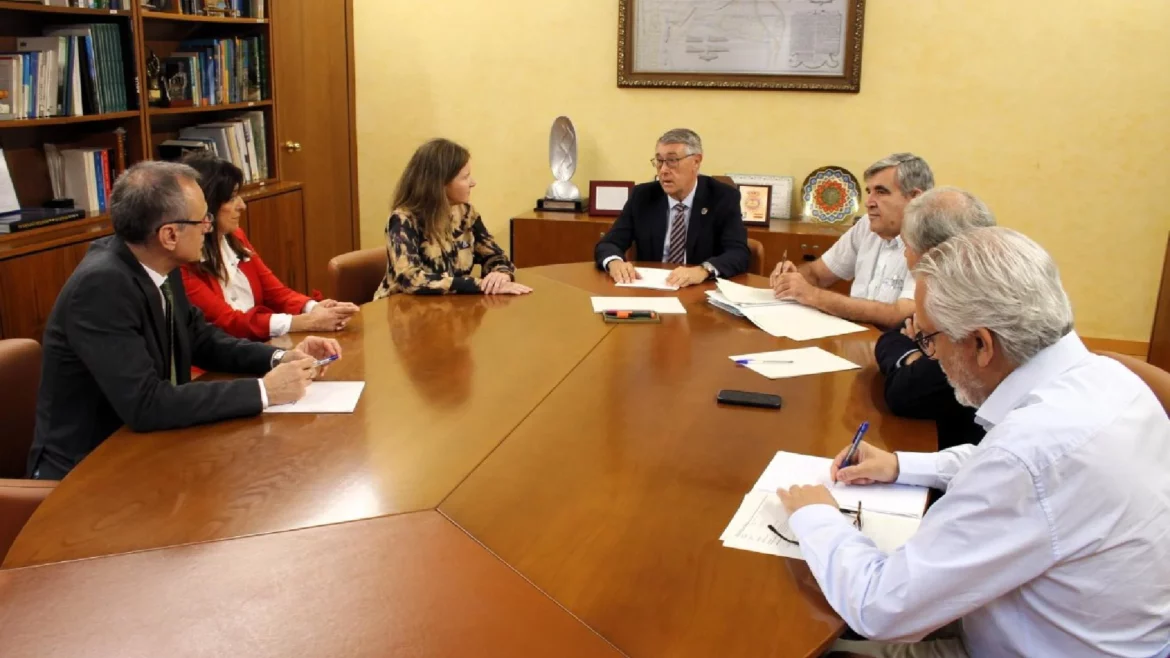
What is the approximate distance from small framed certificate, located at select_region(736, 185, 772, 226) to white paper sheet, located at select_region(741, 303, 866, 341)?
1892mm

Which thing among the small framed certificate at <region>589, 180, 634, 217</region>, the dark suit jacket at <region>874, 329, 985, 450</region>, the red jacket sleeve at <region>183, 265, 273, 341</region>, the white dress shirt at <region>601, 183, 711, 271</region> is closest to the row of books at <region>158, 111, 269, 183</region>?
the red jacket sleeve at <region>183, 265, 273, 341</region>

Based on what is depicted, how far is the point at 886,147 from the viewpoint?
16.1 ft

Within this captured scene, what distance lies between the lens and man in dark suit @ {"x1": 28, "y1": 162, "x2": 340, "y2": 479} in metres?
1.96

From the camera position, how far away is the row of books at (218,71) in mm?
4230

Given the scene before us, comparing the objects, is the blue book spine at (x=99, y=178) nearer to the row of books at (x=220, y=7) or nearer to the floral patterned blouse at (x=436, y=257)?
the row of books at (x=220, y=7)

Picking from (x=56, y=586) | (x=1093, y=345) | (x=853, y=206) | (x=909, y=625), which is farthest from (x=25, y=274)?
(x=1093, y=345)

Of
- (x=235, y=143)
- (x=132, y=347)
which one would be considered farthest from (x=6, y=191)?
(x=132, y=347)

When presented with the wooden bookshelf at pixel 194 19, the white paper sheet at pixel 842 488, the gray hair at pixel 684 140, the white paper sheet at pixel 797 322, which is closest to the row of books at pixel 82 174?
the wooden bookshelf at pixel 194 19

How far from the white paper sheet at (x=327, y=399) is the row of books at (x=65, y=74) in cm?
199

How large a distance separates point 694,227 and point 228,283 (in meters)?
1.80

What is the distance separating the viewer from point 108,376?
1946mm

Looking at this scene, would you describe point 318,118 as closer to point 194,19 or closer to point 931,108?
point 194,19

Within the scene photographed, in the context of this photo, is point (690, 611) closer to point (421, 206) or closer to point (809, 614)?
point (809, 614)

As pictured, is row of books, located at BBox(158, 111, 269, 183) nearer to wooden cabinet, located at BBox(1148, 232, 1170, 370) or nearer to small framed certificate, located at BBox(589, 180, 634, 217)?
small framed certificate, located at BBox(589, 180, 634, 217)
